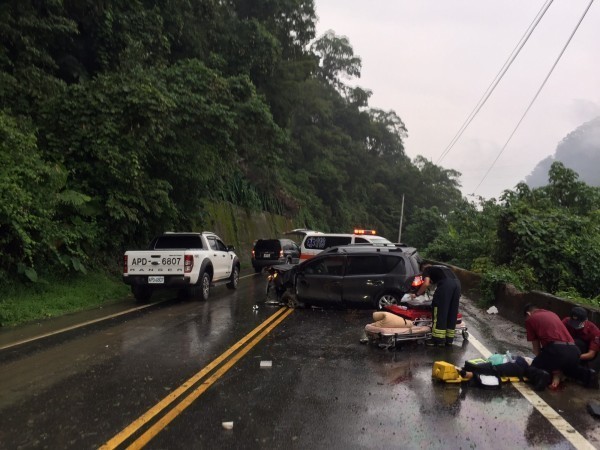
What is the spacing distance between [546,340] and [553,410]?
100cm

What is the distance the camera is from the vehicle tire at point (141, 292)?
13.4 m

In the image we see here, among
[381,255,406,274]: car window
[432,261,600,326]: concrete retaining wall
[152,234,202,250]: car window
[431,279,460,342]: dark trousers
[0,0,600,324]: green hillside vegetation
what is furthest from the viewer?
[152,234,202,250]: car window

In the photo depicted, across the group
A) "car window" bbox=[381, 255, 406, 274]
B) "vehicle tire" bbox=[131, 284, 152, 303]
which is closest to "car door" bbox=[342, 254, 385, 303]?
"car window" bbox=[381, 255, 406, 274]

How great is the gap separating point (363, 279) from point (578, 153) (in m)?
177

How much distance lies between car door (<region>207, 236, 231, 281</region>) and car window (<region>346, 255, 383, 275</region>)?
14.6 feet

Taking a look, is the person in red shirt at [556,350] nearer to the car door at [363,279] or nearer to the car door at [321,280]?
the car door at [363,279]

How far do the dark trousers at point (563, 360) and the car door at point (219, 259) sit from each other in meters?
9.77

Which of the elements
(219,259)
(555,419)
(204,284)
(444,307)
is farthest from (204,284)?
(555,419)

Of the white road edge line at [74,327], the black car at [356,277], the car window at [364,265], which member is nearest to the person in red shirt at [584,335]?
the black car at [356,277]

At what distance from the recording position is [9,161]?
10.9 m

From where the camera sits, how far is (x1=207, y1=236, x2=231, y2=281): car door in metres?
14.6

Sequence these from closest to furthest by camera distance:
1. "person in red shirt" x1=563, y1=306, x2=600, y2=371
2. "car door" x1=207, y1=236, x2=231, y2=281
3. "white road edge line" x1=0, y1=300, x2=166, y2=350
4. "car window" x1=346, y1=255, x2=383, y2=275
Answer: "person in red shirt" x1=563, y1=306, x2=600, y2=371, "white road edge line" x1=0, y1=300, x2=166, y2=350, "car window" x1=346, y1=255, x2=383, y2=275, "car door" x1=207, y1=236, x2=231, y2=281

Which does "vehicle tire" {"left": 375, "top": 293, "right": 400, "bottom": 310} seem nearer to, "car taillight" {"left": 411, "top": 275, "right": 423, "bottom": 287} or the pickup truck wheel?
"car taillight" {"left": 411, "top": 275, "right": 423, "bottom": 287}

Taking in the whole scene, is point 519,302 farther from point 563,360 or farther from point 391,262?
point 563,360
